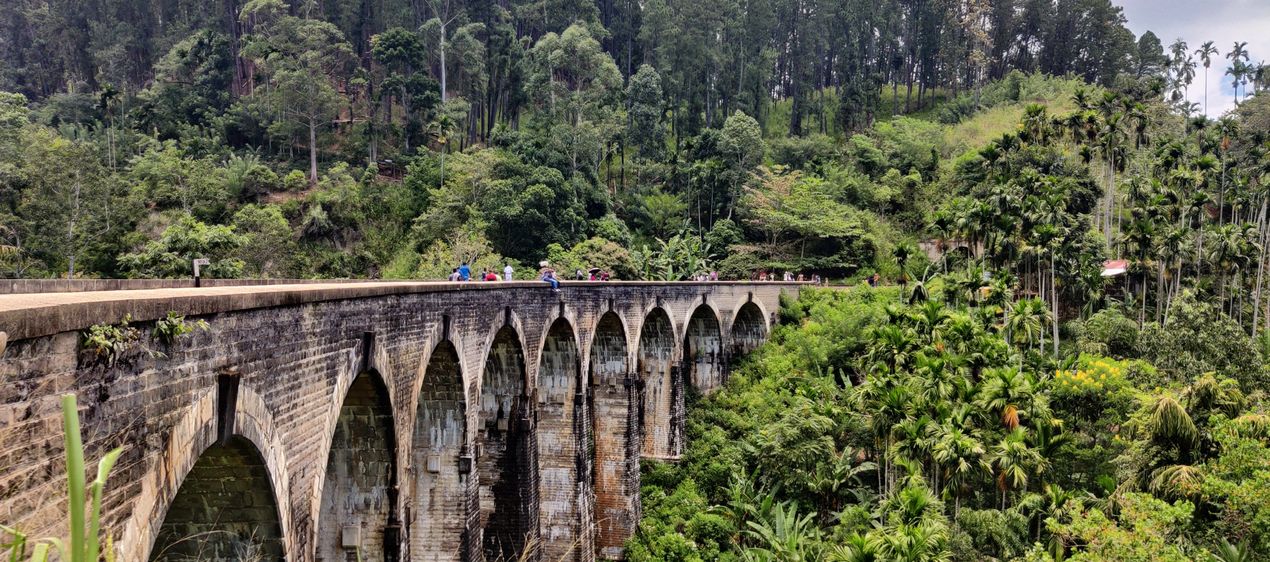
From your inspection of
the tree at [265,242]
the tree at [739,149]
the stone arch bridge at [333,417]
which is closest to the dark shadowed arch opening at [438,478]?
the stone arch bridge at [333,417]

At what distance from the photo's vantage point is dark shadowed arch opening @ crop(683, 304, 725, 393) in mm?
34031

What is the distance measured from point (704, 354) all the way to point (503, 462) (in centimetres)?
1889

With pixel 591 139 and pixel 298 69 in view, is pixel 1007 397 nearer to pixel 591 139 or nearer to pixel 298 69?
pixel 591 139

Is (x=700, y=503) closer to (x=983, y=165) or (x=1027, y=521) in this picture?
(x=1027, y=521)

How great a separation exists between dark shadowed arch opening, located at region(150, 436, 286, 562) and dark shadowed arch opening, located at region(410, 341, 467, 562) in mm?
5662

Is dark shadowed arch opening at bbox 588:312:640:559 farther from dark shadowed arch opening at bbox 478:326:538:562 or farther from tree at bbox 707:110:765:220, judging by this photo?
tree at bbox 707:110:765:220

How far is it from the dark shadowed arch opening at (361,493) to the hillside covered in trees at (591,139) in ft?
62.9

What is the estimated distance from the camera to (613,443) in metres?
25.1

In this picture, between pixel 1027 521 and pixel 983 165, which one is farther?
pixel 983 165

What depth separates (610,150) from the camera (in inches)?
2060

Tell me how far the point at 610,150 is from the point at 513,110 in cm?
797

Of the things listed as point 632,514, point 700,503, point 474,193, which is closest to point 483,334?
point 632,514

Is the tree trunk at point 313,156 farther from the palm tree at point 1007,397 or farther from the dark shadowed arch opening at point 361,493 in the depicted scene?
the dark shadowed arch opening at point 361,493

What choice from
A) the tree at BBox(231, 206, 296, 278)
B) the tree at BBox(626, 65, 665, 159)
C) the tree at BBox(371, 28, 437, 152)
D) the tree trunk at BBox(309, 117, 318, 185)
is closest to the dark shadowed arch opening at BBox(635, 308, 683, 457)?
the tree at BBox(231, 206, 296, 278)
